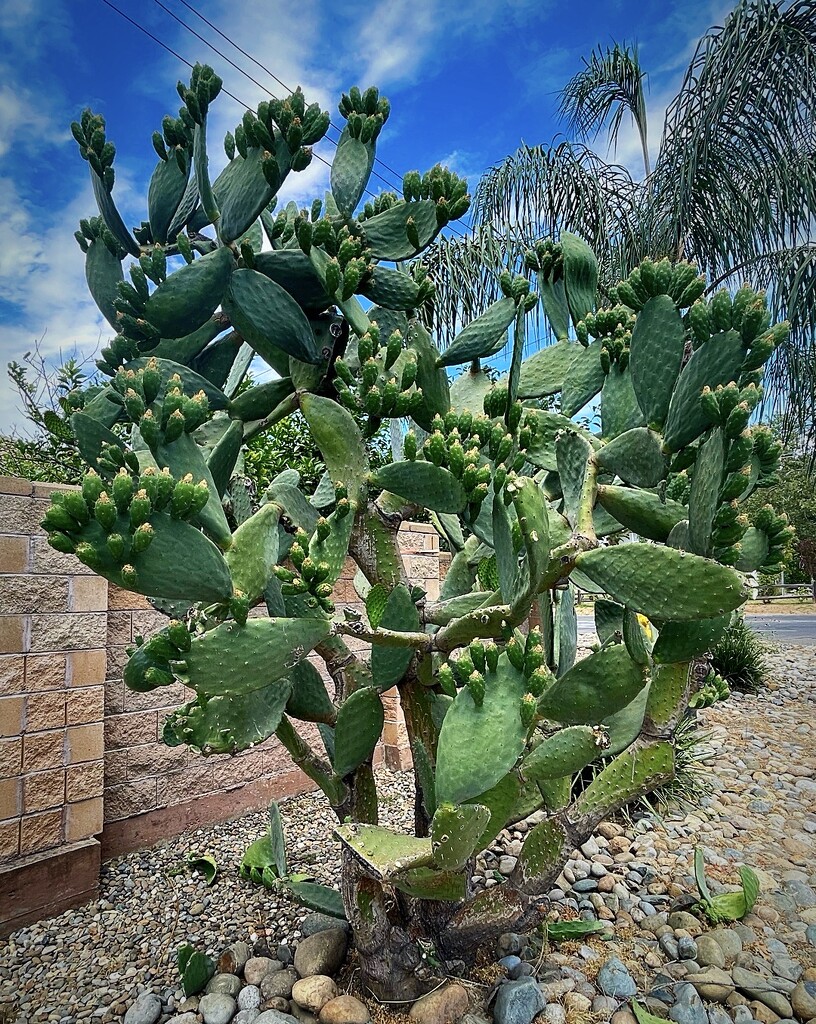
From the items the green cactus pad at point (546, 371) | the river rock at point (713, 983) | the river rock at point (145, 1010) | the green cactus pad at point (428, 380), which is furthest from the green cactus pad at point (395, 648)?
the river rock at point (713, 983)

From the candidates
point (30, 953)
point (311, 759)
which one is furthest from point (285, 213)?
point (30, 953)

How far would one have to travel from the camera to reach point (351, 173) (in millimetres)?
1574

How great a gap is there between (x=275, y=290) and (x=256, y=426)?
37cm

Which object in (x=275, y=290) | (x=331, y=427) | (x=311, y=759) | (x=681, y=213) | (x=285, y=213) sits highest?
(x=681, y=213)

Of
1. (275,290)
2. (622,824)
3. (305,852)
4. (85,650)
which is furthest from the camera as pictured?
(622,824)

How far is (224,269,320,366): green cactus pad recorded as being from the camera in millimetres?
1438

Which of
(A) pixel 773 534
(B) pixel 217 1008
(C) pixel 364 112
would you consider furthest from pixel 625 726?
(C) pixel 364 112

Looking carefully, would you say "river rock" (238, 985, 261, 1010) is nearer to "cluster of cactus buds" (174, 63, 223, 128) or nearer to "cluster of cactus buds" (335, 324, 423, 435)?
"cluster of cactus buds" (335, 324, 423, 435)

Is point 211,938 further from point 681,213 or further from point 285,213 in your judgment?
point 681,213

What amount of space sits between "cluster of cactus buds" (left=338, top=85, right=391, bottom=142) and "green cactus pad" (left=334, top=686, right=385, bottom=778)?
1.31m

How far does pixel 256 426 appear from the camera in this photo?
1671mm

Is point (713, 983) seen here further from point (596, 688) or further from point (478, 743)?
point (478, 743)

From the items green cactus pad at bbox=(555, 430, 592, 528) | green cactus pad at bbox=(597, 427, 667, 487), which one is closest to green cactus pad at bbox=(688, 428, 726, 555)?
green cactus pad at bbox=(597, 427, 667, 487)

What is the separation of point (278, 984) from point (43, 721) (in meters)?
1.16
